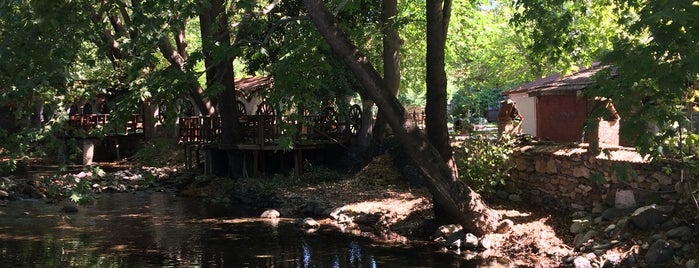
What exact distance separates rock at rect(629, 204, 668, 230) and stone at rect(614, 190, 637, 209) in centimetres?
70

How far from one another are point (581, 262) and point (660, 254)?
1.13 m

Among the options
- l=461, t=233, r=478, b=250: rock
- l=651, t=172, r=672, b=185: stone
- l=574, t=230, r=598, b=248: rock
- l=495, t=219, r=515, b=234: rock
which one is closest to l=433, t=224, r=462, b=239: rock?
l=461, t=233, r=478, b=250: rock

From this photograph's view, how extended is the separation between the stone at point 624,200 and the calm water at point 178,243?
8.83ft

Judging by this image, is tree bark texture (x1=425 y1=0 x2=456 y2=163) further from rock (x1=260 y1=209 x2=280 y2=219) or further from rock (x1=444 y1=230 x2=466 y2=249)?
rock (x1=260 y1=209 x2=280 y2=219)

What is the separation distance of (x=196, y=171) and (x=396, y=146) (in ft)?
31.6

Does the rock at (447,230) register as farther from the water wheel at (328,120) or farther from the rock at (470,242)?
the water wheel at (328,120)

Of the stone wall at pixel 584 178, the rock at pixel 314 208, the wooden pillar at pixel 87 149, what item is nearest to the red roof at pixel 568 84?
the stone wall at pixel 584 178

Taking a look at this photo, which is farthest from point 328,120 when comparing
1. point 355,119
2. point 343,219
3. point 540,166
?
point 540,166

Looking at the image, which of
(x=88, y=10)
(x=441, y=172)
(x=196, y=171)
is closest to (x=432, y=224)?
(x=441, y=172)

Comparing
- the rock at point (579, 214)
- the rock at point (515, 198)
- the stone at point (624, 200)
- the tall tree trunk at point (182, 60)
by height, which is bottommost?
the rock at point (579, 214)

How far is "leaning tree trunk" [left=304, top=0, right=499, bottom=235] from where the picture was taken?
11664 mm

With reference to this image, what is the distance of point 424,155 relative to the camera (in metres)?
11.8

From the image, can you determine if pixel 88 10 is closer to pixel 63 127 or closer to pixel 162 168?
pixel 63 127

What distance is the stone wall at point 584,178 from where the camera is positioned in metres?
10.3
